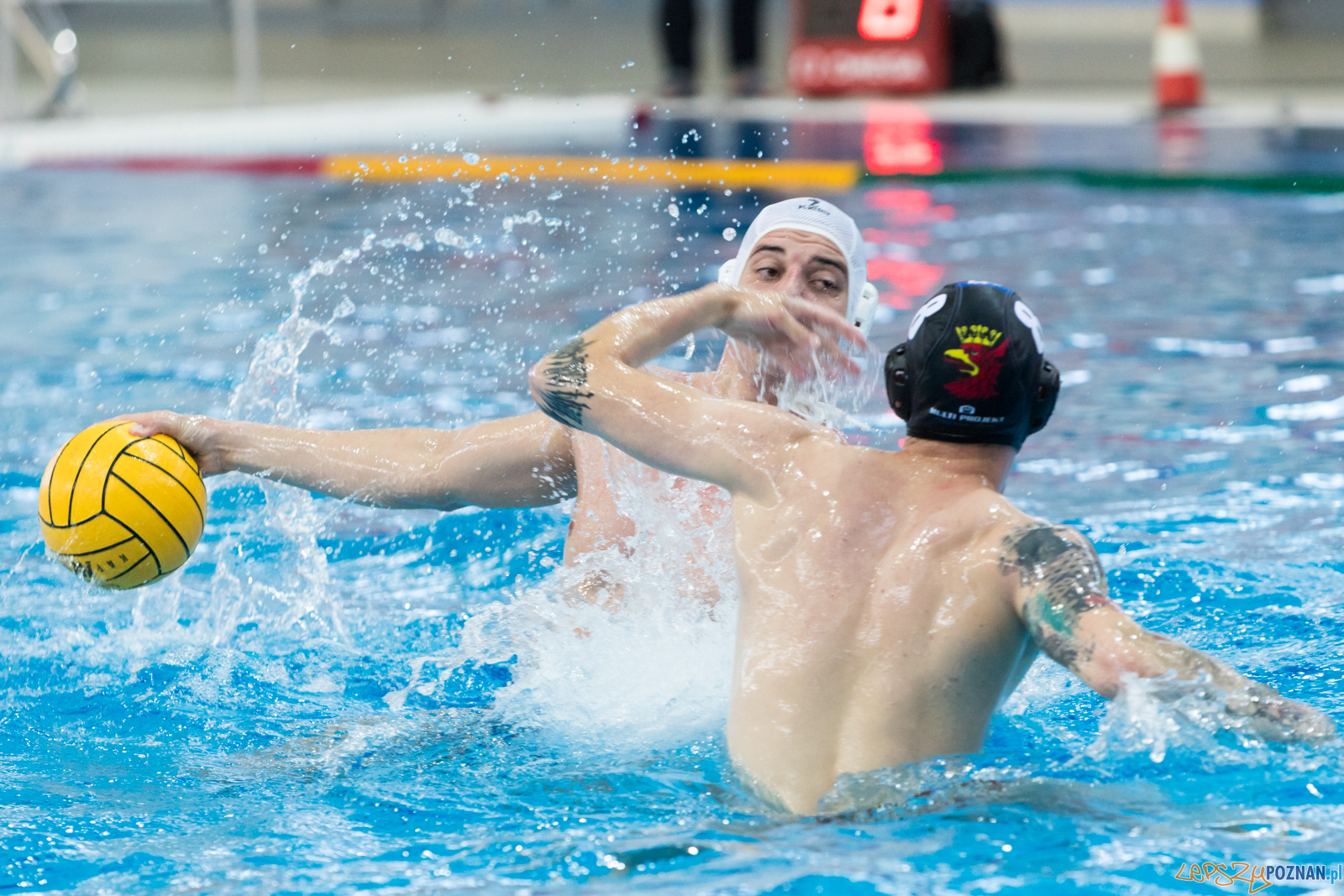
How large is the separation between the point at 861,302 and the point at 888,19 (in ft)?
41.6

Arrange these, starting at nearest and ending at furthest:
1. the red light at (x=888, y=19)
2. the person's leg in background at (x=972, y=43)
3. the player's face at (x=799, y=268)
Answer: the player's face at (x=799, y=268) < the red light at (x=888, y=19) < the person's leg in background at (x=972, y=43)

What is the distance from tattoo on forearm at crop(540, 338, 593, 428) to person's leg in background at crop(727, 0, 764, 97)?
12.2m

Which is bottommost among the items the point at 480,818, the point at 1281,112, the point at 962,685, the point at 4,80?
the point at 480,818

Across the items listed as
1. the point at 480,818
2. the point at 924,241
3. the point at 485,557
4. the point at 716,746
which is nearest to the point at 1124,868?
the point at 716,746

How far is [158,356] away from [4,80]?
7.30 m

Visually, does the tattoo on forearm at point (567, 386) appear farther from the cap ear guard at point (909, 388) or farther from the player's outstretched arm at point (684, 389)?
the cap ear guard at point (909, 388)

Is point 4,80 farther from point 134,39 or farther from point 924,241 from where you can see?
point 134,39

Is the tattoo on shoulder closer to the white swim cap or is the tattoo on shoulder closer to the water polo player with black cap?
the water polo player with black cap

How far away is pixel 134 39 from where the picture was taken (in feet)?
70.9

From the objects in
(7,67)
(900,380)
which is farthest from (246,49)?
(900,380)

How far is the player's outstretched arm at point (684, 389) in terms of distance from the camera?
2.59 m

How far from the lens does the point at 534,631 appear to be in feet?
11.6

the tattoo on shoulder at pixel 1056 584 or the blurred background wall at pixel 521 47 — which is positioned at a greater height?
the blurred background wall at pixel 521 47

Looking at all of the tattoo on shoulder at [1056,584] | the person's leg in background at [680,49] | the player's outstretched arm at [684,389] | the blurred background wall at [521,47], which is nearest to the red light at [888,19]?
the blurred background wall at [521,47]
